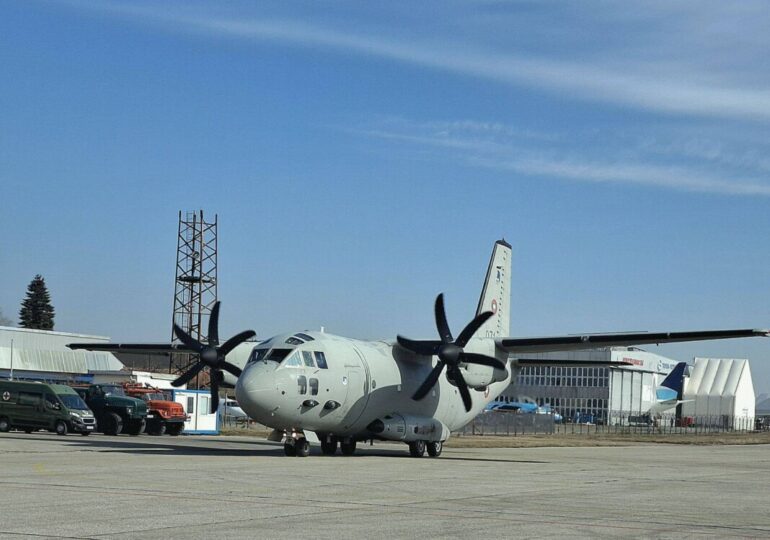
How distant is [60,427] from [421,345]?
19.9 m

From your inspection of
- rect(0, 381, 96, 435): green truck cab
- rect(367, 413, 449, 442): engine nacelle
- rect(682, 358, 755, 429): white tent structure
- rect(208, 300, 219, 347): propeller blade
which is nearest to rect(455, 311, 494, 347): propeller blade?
rect(367, 413, 449, 442): engine nacelle

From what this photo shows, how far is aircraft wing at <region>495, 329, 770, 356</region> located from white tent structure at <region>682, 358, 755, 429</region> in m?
106

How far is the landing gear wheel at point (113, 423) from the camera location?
4947 cm

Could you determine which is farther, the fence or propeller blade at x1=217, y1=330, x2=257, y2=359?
the fence

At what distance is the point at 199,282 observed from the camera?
85.6m

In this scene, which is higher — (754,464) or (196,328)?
(196,328)

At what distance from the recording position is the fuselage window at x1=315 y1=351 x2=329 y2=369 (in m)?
32.1

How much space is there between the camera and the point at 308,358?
104ft

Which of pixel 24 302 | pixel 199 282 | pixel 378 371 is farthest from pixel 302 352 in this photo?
pixel 24 302

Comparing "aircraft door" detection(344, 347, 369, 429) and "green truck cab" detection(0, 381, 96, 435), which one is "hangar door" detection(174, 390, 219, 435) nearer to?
"green truck cab" detection(0, 381, 96, 435)

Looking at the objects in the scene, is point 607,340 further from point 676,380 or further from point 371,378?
point 676,380

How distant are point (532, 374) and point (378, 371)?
10078 centimetres

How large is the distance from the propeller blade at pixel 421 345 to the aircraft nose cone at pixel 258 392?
654cm

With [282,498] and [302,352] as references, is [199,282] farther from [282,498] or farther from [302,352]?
[282,498]
